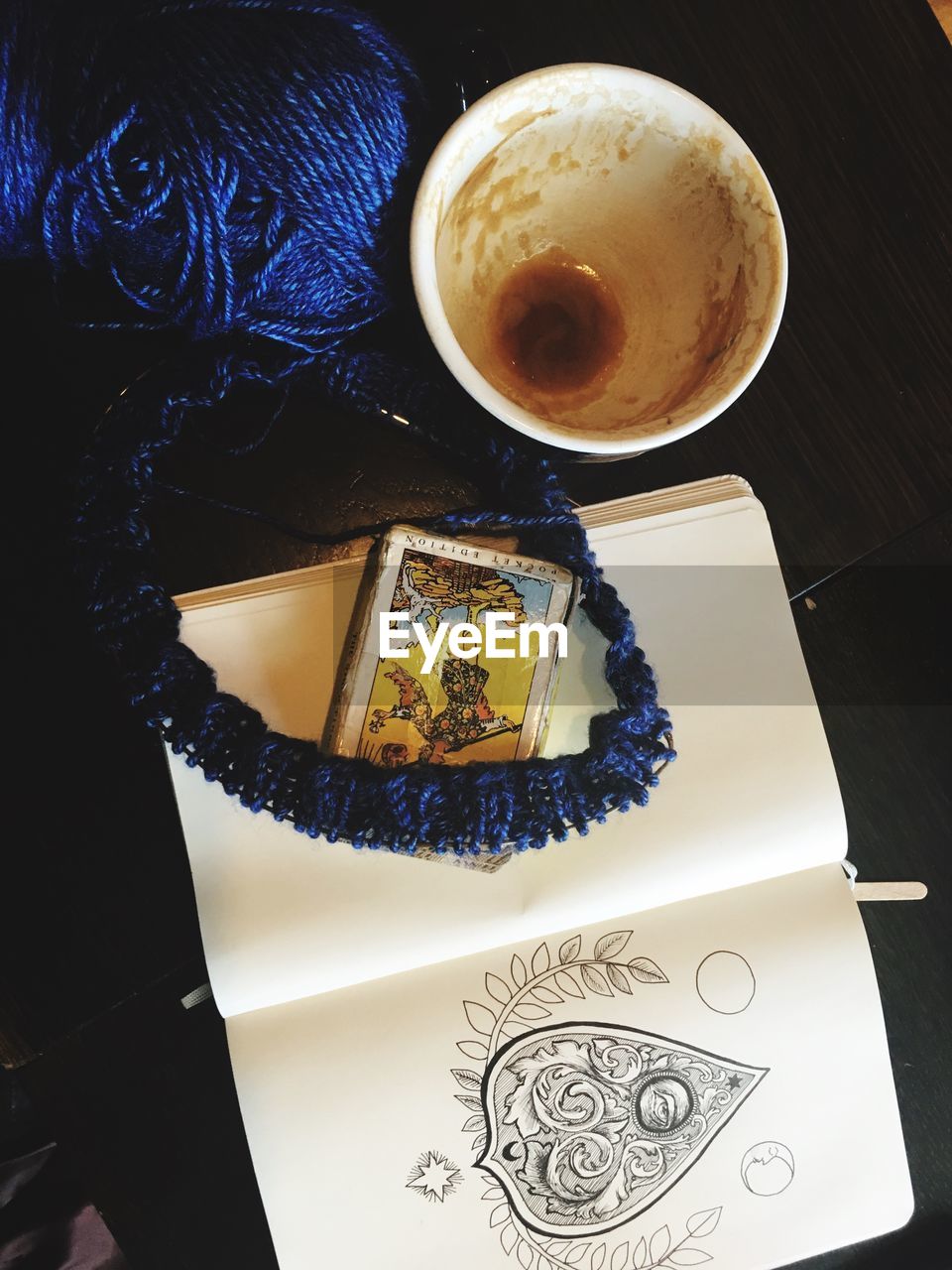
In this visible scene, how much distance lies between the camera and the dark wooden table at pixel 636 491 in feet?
1.33

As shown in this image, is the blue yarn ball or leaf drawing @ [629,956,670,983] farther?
leaf drawing @ [629,956,670,983]

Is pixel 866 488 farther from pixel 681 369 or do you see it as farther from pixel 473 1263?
pixel 473 1263

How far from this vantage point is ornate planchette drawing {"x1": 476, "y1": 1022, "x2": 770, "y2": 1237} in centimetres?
42

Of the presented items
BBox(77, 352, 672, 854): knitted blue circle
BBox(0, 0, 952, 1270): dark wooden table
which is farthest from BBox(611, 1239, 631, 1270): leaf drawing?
BBox(77, 352, 672, 854): knitted blue circle

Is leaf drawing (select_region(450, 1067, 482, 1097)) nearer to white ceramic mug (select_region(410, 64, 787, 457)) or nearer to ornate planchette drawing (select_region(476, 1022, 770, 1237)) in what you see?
ornate planchette drawing (select_region(476, 1022, 770, 1237))

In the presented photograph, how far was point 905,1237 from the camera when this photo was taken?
17.2 inches

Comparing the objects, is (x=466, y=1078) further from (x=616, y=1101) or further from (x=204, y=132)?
(x=204, y=132)

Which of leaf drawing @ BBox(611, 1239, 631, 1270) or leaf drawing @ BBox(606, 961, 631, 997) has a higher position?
leaf drawing @ BBox(606, 961, 631, 997)

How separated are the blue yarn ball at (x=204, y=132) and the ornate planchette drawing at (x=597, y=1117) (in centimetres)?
38

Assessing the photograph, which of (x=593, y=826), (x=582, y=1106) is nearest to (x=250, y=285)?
(x=593, y=826)

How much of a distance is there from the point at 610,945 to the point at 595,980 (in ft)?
0.06

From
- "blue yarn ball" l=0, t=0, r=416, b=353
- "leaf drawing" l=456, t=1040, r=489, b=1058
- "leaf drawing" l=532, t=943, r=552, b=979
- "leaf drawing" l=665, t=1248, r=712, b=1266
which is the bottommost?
"leaf drawing" l=665, t=1248, r=712, b=1266

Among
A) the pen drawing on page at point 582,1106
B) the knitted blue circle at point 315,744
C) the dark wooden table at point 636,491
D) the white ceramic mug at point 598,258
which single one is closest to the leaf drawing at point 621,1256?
the pen drawing on page at point 582,1106

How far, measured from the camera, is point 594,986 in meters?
0.42
